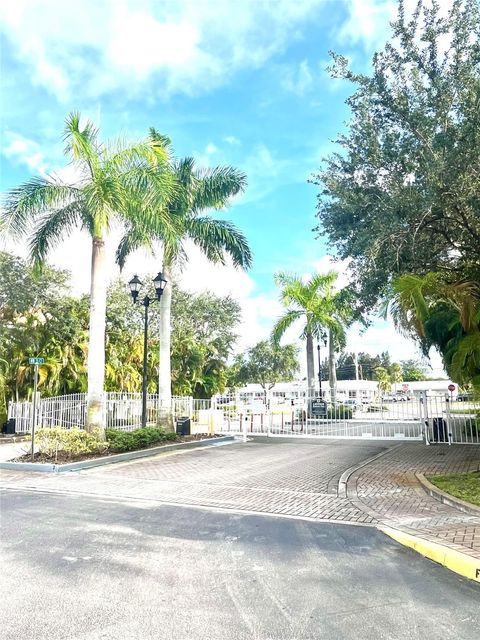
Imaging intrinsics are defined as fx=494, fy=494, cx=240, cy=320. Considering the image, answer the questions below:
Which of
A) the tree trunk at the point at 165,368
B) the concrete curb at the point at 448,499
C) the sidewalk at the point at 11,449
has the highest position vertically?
the tree trunk at the point at 165,368

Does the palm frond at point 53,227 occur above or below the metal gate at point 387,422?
above

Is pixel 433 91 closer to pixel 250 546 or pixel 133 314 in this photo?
pixel 250 546

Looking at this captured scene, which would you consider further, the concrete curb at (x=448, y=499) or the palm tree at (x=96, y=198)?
the palm tree at (x=96, y=198)

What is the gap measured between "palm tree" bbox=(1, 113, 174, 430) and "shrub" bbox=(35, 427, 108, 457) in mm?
629

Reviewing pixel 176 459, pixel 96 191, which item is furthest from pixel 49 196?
pixel 176 459

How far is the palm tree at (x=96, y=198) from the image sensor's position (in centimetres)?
1329

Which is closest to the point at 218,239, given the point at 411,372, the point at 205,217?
the point at 205,217

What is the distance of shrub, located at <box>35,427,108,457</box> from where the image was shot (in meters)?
12.3

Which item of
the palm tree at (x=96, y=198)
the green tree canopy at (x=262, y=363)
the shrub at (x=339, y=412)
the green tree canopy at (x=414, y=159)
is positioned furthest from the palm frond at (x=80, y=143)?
the green tree canopy at (x=262, y=363)

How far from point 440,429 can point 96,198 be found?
1254 cm

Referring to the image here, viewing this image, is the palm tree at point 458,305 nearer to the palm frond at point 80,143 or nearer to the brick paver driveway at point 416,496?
the brick paver driveway at point 416,496

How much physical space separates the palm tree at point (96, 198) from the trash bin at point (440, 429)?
10.3m

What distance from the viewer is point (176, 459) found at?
13.2m

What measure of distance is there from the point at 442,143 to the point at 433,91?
1197 mm
